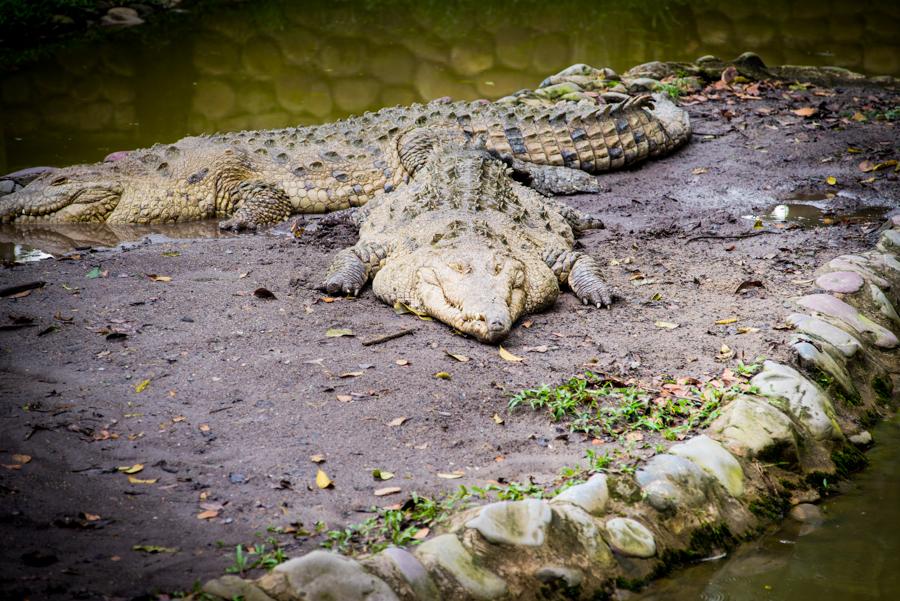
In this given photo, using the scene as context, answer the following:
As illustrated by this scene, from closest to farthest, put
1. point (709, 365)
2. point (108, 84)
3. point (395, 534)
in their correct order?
point (395, 534) < point (709, 365) < point (108, 84)

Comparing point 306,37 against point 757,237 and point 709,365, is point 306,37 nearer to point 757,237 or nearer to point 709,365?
point 757,237

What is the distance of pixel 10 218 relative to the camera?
7.68 meters

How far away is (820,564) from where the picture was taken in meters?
3.40

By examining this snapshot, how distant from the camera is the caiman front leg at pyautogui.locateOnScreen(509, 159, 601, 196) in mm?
7855

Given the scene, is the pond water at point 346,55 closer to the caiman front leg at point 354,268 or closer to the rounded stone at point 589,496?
the caiman front leg at point 354,268

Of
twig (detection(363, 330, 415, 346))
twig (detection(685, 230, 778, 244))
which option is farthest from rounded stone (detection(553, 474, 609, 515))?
twig (detection(685, 230, 778, 244))

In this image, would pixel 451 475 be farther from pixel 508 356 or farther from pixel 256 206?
pixel 256 206

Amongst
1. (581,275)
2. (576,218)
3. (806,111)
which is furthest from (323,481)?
(806,111)

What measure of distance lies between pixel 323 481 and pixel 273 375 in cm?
100

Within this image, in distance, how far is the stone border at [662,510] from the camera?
2.86m

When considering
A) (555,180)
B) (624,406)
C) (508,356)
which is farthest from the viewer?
(555,180)

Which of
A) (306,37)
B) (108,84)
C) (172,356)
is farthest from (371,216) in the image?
(306,37)

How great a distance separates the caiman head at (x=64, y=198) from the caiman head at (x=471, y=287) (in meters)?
3.60

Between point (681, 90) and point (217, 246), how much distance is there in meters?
6.62
